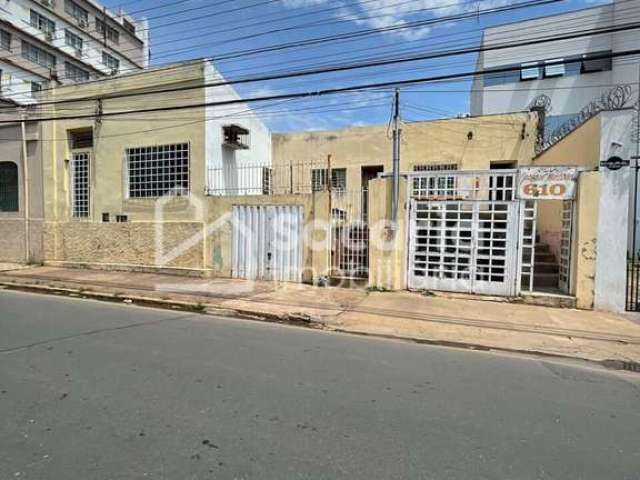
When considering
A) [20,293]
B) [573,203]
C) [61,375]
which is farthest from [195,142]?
[573,203]

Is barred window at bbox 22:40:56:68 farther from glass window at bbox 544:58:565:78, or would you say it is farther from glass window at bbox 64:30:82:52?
glass window at bbox 544:58:565:78

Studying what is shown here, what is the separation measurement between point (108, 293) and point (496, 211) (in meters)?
9.48

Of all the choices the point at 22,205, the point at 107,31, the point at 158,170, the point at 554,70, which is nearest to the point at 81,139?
the point at 22,205

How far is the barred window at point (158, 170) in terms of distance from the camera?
1244cm

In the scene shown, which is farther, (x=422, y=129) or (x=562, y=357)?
(x=422, y=129)

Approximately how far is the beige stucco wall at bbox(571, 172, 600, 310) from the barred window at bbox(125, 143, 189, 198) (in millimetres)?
10549

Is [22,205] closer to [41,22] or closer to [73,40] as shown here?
[41,22]

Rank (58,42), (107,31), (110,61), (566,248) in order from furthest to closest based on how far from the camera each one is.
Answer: (110,61)
(107,31)
(58,42)
(566,248)

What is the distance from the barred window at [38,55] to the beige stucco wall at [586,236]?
148 ft

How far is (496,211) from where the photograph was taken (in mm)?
9188

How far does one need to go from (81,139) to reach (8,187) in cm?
370

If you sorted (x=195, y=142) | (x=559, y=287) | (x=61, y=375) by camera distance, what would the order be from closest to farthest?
(x=61, y=375), (x=559, y=287), (x=195, y=142)

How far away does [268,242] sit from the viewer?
11.5m

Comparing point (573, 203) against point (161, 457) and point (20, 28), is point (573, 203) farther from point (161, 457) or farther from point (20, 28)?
point (20, 28)
